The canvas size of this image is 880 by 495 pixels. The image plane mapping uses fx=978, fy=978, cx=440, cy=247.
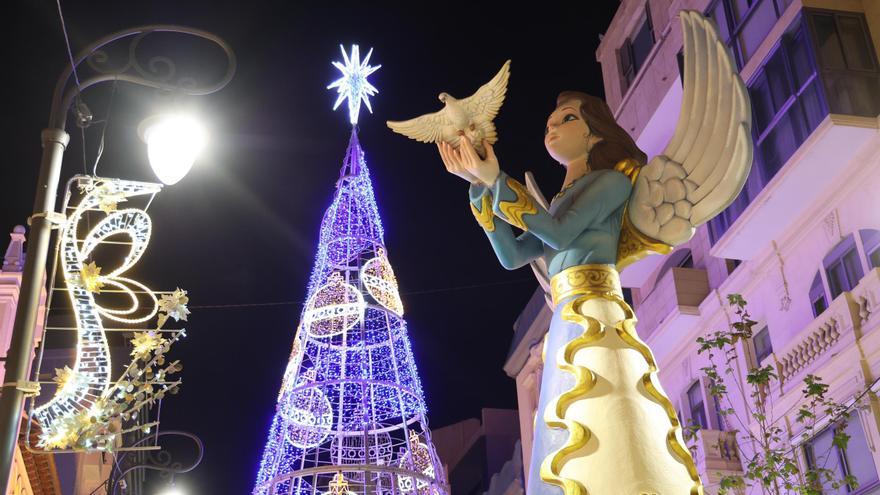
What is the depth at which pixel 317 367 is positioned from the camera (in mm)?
13414

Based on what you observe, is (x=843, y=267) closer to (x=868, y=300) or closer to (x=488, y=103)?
(x=868, y=300)

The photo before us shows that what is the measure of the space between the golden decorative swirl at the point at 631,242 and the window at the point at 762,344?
12.5 meters

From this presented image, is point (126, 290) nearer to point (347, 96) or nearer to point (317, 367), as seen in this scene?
point (317, 367)

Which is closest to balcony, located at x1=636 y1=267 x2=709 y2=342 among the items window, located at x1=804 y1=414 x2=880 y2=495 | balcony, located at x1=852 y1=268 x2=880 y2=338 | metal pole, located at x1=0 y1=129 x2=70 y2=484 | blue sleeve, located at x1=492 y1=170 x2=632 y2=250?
window, located at x1=804 y1=414 x2=880 y2=495

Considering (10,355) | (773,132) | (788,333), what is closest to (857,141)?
(773,132)

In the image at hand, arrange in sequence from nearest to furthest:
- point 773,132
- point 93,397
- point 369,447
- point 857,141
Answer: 1. point 93,397
2. point 369,447
3. point 857,141
4. point 773,132

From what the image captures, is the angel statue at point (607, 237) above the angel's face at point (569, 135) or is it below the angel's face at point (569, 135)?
below

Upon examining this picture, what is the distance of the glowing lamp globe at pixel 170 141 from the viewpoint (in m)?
6.20

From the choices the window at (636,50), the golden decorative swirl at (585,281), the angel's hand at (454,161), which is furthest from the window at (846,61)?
the angel's hand at (454,161)

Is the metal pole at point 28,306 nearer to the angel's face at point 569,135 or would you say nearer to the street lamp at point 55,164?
the street lamp at point 55,164

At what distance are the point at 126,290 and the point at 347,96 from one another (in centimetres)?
855

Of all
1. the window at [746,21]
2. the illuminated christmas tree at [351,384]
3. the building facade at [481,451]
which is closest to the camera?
the illuminated christmas tree at [351,384]

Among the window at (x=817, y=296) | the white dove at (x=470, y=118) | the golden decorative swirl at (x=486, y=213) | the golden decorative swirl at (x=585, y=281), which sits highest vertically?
the window at (x=817, y=296)

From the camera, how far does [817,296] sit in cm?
1551
